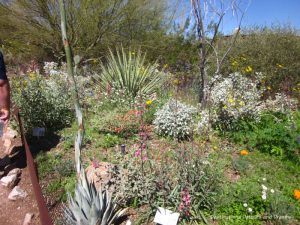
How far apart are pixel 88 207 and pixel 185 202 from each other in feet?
2.96

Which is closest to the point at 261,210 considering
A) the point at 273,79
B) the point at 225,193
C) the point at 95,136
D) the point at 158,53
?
the point at 225,193

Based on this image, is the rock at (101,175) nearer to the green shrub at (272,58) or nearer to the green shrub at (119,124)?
the green shrub at (119,124)

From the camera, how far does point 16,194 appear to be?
324cm

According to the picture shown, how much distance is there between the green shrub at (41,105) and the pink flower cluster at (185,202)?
10.5 ft

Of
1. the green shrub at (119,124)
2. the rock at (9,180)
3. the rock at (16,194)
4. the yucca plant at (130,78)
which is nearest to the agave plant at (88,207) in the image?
the rock at (16,194)

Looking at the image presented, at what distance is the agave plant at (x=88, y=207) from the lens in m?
2.34

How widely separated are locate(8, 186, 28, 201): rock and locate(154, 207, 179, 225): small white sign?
71.3 inches

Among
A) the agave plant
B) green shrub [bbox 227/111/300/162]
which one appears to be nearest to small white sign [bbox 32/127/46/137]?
the agave plant

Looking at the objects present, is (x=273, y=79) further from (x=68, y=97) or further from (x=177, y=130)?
(x=68, y=97)

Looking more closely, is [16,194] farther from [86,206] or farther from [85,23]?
[85,23]

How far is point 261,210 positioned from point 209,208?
1.65 feet

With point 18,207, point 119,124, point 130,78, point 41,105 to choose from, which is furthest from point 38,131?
point 130,78

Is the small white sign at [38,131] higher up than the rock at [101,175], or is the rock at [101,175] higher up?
the small white sign at [38,131]

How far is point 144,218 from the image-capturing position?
2637 mm
